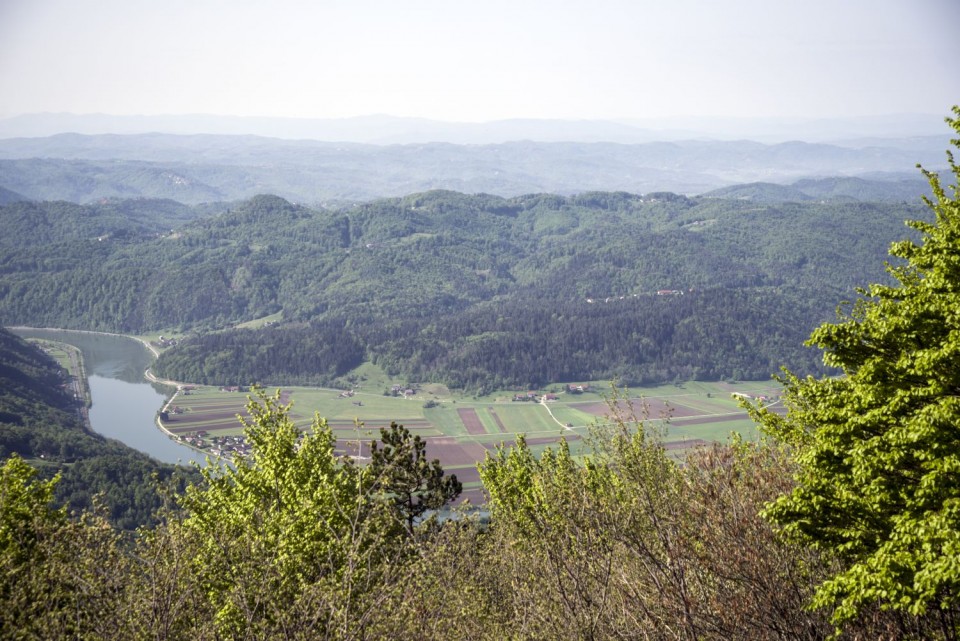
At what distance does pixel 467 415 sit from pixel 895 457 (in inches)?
6215

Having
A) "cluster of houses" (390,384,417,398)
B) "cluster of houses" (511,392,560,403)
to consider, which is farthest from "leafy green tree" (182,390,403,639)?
"cluster of houses" (390,384,417,398)

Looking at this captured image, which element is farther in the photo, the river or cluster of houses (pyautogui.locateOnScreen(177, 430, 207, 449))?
cluster of houses (pyautogui.locateOnScreen(177, 430, 207, 449))

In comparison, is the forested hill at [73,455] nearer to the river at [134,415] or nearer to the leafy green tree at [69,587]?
the river at [134,415]

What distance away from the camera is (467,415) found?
16662cm

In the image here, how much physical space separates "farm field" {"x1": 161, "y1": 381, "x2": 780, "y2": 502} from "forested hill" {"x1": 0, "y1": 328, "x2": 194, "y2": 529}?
81.4 feet

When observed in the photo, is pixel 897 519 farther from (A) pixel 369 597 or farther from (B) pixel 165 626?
(B) pixel 165 626

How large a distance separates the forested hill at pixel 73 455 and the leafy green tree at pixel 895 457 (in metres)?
62.5

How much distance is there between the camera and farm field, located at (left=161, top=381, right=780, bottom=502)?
136500mm

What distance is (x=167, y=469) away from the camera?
323 feet

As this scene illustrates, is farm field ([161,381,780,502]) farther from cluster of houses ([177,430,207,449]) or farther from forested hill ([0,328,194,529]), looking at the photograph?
forested hill ([0,328,194,529])

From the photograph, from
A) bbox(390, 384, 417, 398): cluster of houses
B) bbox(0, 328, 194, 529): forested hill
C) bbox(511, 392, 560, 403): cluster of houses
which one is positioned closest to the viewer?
bbox(0, 328, 194, 529): forested hill

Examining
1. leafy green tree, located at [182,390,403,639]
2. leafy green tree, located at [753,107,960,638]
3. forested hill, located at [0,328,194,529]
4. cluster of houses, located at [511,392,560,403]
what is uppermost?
leafy green tree, located at [753,107,960,638]

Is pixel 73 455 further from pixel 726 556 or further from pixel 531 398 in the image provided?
pixel 726 556

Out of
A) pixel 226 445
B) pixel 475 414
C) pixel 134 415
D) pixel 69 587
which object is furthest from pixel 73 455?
pixel 69 587
